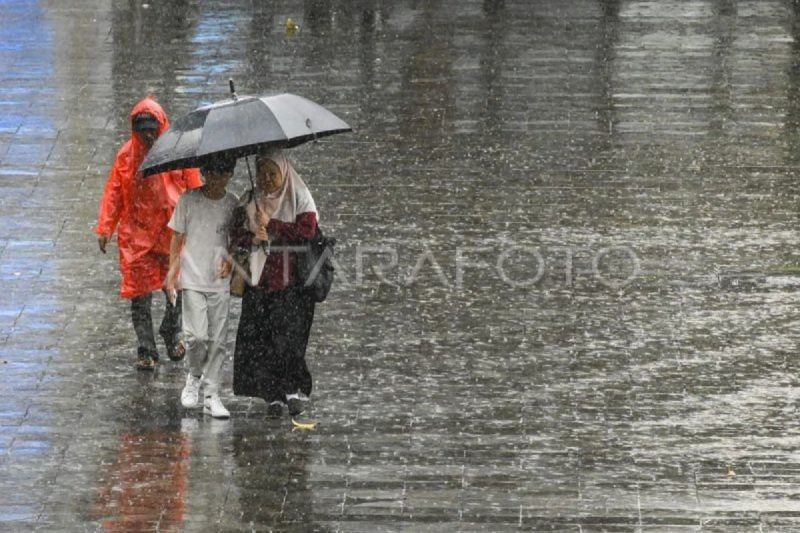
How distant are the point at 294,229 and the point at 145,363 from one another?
4.64ft

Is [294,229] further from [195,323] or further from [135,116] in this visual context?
[135,116]

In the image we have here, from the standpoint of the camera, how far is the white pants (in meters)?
9.91

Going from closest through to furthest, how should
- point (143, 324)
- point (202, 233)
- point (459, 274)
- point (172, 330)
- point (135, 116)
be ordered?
point (202, 233) → point (135, 116) → point (143, 324) → point (172, 330) → point (459, 274)

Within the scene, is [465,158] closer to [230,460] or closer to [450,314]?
[450,314]

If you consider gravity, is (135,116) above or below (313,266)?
above

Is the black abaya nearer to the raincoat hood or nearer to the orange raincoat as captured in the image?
the orange raincoat

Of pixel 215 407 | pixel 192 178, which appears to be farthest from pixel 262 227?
pixel 192 178

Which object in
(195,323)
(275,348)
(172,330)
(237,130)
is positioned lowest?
(172,330)

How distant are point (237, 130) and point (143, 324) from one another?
67.4 inches

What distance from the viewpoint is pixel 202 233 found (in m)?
9.85

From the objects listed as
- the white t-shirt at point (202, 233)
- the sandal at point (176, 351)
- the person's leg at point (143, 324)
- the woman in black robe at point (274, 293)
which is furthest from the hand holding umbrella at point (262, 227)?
the sandal at point (176, 351)

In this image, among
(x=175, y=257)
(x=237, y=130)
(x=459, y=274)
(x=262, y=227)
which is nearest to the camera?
(x=237, y=130)

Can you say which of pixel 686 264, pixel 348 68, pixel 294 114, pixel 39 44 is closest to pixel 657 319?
pixel 686 264

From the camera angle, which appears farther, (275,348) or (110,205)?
(110,205)
